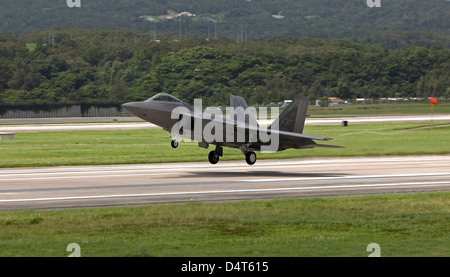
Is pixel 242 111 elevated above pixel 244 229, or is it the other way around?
pixel 242 111

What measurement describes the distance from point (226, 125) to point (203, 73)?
99.7 metres

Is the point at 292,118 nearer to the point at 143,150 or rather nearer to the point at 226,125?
the point at 226,125

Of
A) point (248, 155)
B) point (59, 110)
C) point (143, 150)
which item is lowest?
point (59, 110)

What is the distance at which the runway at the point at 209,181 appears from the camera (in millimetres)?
21938

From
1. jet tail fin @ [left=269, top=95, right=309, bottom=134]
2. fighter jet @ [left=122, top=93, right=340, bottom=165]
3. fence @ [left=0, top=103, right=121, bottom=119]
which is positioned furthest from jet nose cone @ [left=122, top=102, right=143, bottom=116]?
fence @ [left=0, top=103, right=121, bottom=119]

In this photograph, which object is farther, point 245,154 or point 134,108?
point 245,154

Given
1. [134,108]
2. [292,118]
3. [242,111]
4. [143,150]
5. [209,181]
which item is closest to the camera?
[209,181]

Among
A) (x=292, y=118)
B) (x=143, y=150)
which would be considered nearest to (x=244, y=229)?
(x=292, y=118)

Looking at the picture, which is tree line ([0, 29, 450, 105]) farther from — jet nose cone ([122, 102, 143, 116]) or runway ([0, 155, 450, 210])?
jet nose cone ([122, 102, 143, 116])

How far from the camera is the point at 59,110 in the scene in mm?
104625

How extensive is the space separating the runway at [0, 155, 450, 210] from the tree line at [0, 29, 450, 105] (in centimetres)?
5954

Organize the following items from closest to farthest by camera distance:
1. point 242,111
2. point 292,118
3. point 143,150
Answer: point 292,118 → point 242,111 → point 143,150
